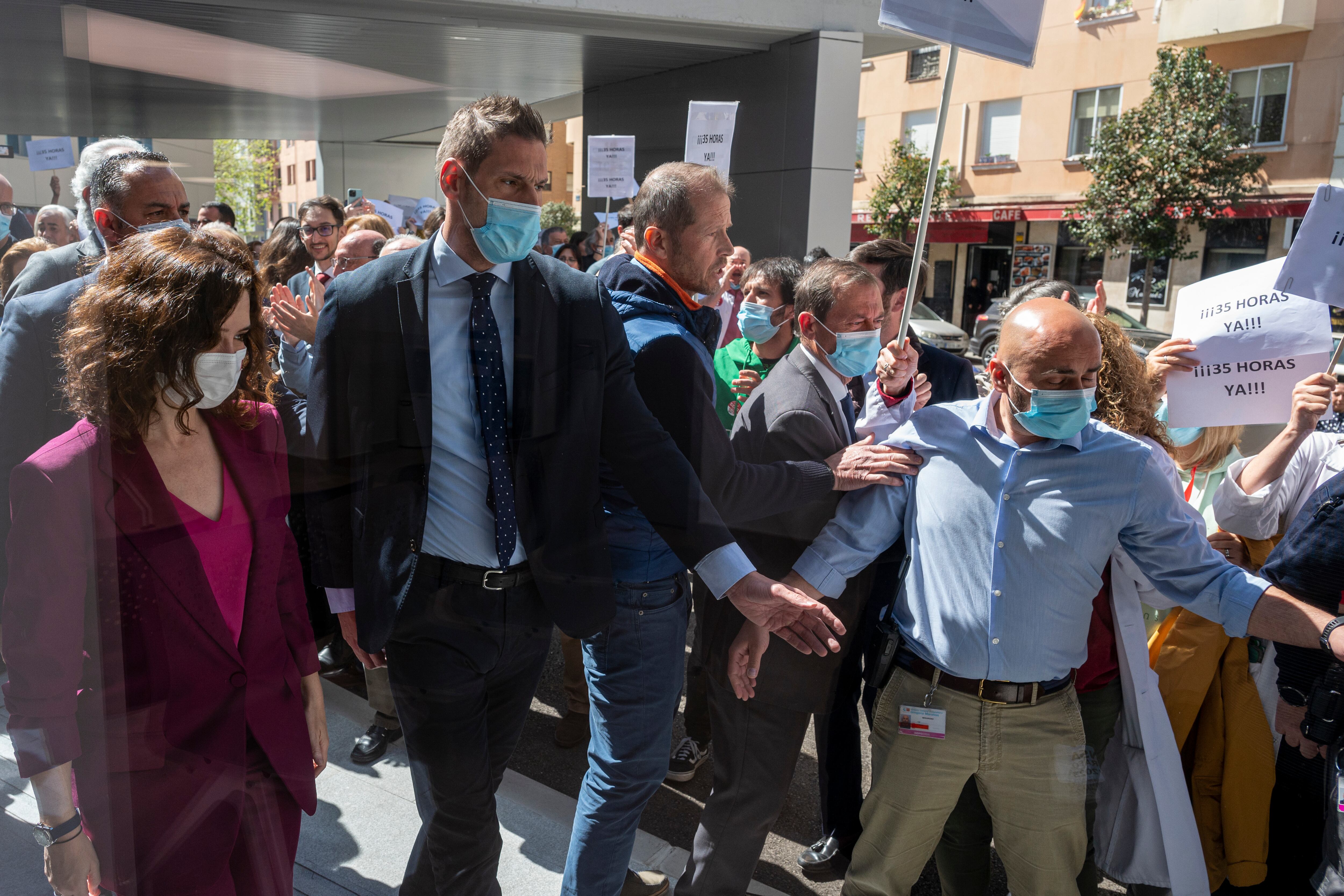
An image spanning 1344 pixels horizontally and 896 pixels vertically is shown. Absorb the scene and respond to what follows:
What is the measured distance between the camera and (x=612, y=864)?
8.12 feet

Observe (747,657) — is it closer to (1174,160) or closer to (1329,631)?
(1329,631)

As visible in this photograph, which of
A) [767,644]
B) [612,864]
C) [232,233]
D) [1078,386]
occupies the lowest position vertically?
[612,864]

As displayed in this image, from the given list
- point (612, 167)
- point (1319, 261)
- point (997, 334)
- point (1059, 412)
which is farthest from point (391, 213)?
point (997, 334)

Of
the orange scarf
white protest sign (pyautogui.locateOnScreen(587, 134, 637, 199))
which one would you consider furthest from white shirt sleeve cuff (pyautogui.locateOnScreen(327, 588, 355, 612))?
white protest sign (pyautogui.locateOnScreen(587, 134, 637, 199))

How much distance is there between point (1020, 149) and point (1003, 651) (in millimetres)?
24058

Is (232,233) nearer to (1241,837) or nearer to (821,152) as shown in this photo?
(1241,837)

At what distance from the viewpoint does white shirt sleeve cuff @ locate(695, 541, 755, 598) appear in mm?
2277

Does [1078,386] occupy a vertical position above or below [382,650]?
above

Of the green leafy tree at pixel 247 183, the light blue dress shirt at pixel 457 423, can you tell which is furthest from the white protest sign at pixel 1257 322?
the green leafy tree at pixel 247 183

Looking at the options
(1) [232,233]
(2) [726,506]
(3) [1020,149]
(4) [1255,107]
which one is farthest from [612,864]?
(3) [1020,149]

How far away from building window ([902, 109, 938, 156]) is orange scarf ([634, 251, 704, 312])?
22.9 metres

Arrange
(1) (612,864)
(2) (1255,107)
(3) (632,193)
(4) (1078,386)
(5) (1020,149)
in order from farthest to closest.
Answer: (5) (1020,149)
(2) (1255,107)
(3) (632,193)
(1) (612,864)
(4) (1078,386)

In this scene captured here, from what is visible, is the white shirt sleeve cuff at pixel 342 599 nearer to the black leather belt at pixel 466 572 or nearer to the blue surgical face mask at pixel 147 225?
the black leather belt at pixel 466 572

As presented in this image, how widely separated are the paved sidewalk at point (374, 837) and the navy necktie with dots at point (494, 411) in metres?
1.32
